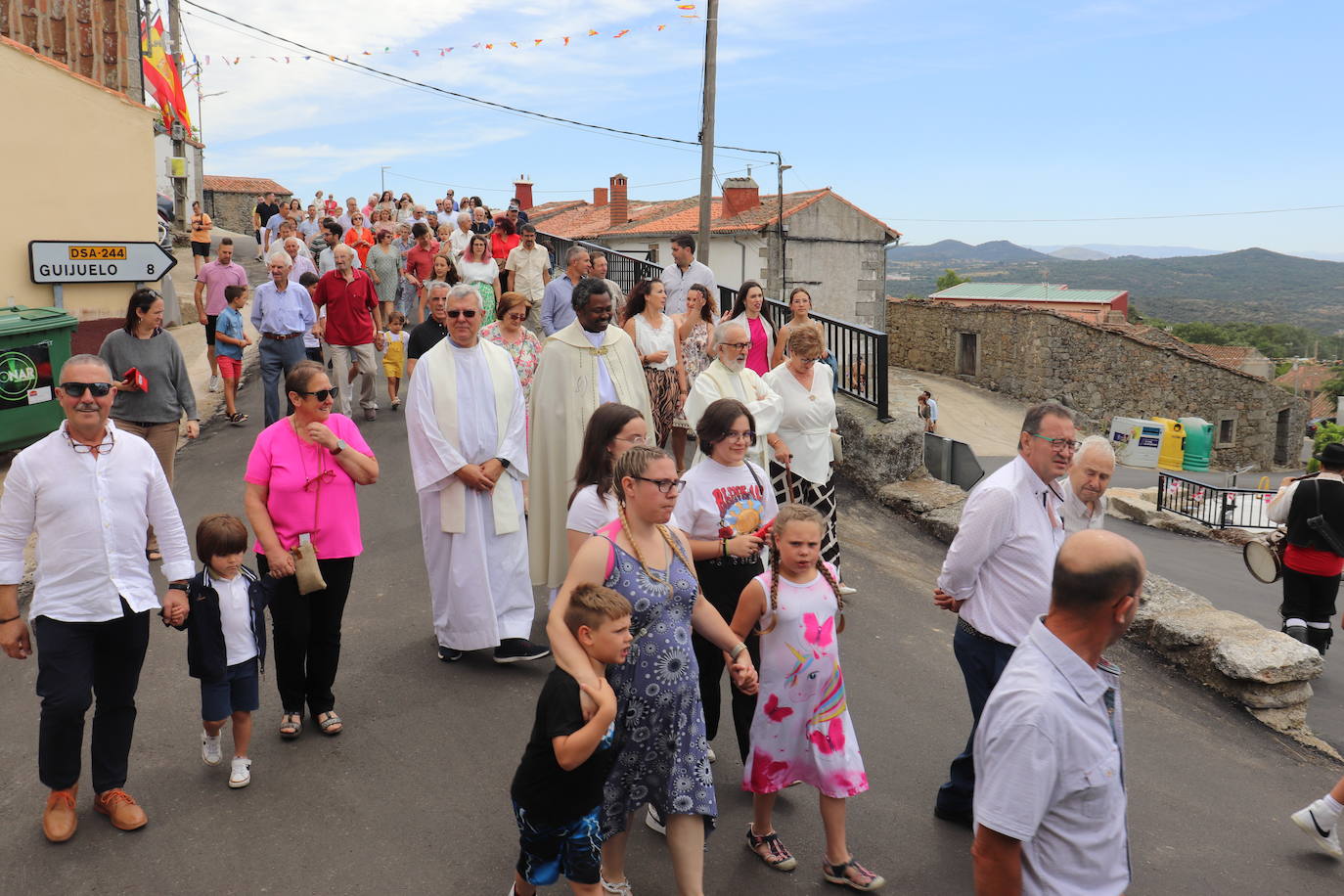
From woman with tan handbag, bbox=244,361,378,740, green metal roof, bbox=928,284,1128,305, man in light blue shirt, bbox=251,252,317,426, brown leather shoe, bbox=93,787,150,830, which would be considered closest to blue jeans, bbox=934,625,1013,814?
woman with tan handbag, bbox=244,361,378,740

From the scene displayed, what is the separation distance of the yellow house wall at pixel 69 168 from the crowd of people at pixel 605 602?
8.76 metres

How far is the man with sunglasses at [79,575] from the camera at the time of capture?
3896mm

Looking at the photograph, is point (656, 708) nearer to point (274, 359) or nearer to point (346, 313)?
point (274, 359)

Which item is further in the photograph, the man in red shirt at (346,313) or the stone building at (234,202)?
the stone building at (234,202)

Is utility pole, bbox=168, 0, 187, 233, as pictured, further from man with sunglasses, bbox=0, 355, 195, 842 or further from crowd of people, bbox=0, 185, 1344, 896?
man with sunglasses, bbox=0, 355, 195, 842

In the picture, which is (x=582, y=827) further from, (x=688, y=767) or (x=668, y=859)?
(x=668, y=859)

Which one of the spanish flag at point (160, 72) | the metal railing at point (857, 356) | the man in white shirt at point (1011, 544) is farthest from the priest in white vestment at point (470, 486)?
the spanish flag at point (160, 72)

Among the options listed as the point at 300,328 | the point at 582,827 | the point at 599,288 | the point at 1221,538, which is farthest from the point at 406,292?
the point at 1221,538

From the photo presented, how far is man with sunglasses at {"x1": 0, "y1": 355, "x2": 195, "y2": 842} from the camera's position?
3.90 metres

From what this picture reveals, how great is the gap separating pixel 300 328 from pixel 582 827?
7954 millimetres

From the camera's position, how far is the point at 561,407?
601cm

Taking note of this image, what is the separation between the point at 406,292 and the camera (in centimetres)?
1440

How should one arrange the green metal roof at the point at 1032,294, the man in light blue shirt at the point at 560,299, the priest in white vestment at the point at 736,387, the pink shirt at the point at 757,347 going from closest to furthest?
the priest in white vestment at the point at 736,387
the pink shirt at the point at 757,347
the man in light blue shirt at the point at 560,299
the green metal roof at the point at 1032,294

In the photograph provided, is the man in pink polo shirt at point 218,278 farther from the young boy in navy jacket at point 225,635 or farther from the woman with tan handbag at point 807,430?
the young boy in navy jacket at point 225,635
